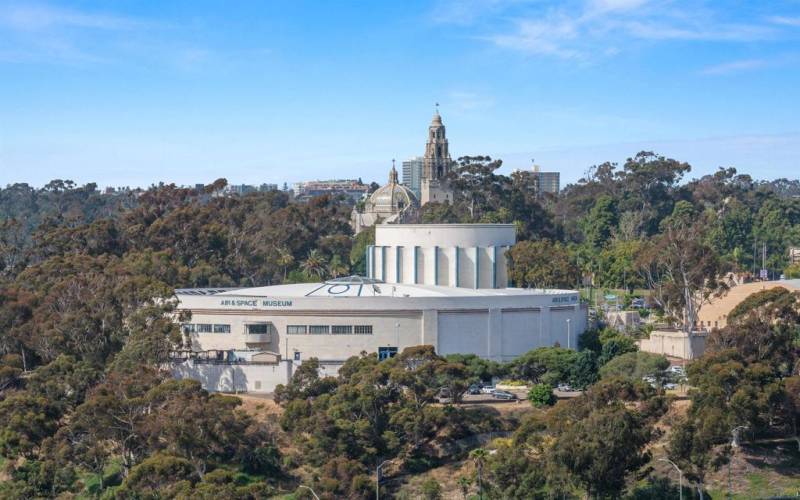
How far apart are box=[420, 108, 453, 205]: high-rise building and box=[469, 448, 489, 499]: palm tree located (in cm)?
10858

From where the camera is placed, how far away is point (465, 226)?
95938 millimetres

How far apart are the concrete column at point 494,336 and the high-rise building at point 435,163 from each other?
300 ft

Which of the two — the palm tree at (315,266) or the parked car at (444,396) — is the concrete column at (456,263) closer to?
the parked car at (444,396)

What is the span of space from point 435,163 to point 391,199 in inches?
317

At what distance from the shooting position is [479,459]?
6588 cm

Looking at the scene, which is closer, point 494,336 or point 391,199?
point 494,336

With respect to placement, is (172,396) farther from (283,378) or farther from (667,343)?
(667,343)

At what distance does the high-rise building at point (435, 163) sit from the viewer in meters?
178

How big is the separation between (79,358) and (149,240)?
33563 mm

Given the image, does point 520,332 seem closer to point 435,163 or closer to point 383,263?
point 383,263

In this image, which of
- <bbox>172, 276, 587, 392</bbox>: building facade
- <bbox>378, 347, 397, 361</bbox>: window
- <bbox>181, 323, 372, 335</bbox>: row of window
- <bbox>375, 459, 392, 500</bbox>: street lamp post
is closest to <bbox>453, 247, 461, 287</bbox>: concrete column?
<bbox>172, 276, 587, 392</bbox>: building facade

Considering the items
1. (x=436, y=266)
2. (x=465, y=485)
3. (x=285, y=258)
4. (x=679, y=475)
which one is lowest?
(x=465, y=485)

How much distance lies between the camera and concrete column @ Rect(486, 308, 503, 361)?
8512cm

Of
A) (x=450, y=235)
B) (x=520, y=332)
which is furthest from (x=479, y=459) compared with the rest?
(x=450, y=235)
